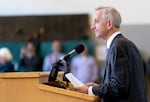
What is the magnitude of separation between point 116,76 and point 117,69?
45 mm

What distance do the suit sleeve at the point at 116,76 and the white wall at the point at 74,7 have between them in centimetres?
461

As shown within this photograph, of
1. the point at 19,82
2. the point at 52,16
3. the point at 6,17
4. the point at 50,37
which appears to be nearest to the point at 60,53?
the point at 50,37

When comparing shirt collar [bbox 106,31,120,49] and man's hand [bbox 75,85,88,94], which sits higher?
shirt collar [bbox 106,31,120,49]

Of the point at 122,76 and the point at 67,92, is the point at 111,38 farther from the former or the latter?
the point at 67,92

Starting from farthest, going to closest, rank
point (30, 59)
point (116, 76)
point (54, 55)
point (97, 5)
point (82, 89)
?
point (97, 5), point (54, 55), point (30, 59), point (82, 89), point (116, 76)

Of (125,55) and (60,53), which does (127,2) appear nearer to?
(60,53)

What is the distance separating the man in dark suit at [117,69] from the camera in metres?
1.85

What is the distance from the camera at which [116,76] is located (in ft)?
6.05

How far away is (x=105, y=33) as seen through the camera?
2.06 metres

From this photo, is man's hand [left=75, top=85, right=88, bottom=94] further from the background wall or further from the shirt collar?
the background wall

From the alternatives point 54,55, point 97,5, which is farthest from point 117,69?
point 97,5

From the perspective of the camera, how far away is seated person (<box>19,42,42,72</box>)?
234 inches

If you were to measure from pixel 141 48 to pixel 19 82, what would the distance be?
180 inches

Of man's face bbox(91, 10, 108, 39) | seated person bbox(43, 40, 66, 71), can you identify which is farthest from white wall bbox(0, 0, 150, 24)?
man's face bbox(91, 10, 108, 39)
